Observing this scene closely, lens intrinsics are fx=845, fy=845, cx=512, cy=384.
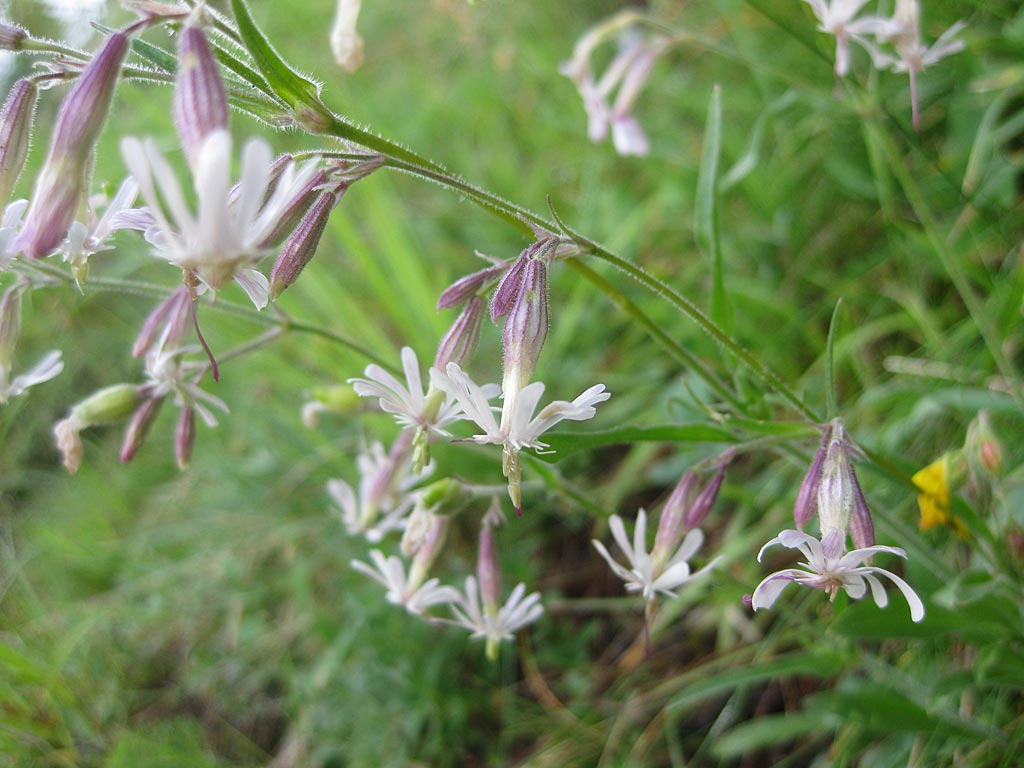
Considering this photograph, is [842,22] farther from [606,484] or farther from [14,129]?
[606,484]

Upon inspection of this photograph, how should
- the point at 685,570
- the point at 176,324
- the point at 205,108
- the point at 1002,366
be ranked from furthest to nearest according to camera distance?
the point at 1002,366 < the point at 176,324 < the point at 685,570 < the point at 205,108

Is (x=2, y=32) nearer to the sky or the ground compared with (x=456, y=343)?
nearer to the sky

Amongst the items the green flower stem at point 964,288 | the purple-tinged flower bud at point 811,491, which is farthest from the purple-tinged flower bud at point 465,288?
the green flower stem at point 964,288

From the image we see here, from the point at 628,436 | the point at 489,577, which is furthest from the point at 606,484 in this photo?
the point at 628,436

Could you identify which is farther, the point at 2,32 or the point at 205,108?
the point at 2,32

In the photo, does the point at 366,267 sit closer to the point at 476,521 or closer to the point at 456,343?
the point at 476,521

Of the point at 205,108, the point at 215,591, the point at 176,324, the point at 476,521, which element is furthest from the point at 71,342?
the point at 205,108

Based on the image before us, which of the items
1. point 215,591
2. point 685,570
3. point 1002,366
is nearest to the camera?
point 685,570
